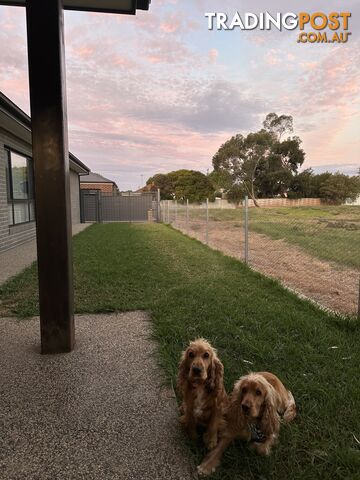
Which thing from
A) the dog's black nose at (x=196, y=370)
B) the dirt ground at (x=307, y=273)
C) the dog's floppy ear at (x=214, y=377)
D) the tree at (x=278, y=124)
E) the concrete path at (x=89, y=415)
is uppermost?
the tree at (x=278, y=124)

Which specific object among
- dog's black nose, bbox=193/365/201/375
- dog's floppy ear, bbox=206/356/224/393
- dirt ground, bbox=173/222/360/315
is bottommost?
dirt ground, bbox=173/222/360/315

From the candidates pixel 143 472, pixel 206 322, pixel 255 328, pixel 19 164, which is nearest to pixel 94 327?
pixel 206 322

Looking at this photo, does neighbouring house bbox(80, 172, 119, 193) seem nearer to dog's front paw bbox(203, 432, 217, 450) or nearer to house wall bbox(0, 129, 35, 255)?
house wall bbox(0, 129, 35, 255)

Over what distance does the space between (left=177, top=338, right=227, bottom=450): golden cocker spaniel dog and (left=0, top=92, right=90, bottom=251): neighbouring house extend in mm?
6307

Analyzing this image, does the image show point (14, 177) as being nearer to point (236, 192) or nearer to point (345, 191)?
point (345, 191)

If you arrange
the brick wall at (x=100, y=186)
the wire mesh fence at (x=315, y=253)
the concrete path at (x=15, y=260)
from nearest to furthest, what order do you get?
1. the wire mesh fence at (x=315, y=253)
2. the concrete path at (x=15, y=260)
3. the brick wall at (x=100, y=186)

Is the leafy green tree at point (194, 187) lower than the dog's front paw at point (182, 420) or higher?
higher

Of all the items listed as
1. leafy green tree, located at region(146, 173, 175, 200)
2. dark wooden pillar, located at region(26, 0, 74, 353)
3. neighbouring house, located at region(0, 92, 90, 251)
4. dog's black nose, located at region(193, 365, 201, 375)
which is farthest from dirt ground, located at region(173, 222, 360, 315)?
leafy green tree, located at region(146, 173, 175, 200)

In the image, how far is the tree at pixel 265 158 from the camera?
43875mm

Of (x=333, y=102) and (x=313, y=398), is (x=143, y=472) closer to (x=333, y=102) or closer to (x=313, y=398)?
(x=313, y=398)

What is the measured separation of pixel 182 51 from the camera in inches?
394

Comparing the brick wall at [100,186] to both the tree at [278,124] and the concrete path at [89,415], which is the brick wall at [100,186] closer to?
the tree at [278,124]

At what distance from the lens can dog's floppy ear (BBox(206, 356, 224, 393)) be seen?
1.77m

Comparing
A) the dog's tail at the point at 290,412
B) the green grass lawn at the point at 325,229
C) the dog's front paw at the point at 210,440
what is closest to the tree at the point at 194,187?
the green grass lawn at the point at 325,229
